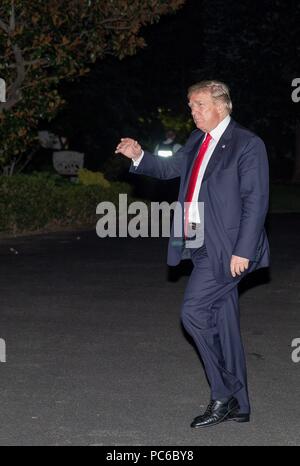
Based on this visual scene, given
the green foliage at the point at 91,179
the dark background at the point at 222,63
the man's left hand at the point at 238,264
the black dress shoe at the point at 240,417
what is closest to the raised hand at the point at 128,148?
the man's left hand at the point at 238,264

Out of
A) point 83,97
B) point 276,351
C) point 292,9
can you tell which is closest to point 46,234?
point 276,351

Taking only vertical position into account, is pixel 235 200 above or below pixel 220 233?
above

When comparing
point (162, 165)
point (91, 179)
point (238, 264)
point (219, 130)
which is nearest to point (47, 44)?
point (91, 179)

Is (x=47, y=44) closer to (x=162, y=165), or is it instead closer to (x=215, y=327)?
(x=162, y=165)

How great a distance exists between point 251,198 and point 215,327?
0.81 metres

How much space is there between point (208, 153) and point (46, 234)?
43.8 ft

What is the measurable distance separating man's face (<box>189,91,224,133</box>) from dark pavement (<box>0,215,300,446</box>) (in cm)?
178

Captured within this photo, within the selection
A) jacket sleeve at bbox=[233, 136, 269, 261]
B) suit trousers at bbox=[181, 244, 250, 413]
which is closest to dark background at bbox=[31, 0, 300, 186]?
suit trousers at bbox=[181, 244, 250, 413]

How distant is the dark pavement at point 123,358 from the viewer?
6.07 meters

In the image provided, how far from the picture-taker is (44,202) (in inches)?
782

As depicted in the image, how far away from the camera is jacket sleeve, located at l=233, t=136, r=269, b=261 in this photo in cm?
599

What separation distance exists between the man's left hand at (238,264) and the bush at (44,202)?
13.0 metres

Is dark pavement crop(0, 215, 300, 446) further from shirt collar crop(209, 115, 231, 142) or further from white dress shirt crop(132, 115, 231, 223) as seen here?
shirt collar crop(209, 115, 231, 142)

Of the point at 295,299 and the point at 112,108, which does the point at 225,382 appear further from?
the point at 112,108
